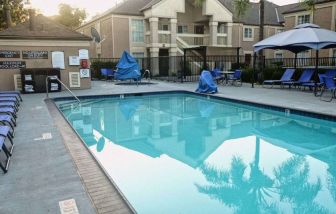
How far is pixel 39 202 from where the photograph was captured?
3455 millimetres

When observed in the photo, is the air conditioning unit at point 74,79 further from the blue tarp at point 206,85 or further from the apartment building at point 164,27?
the apartment building at point 164,27

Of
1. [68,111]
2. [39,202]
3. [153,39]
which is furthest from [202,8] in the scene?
[39,202]

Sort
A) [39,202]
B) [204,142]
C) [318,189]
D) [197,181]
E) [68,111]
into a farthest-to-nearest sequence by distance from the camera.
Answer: [68,111], [204,142], [197,181], [318,189], [39,202]

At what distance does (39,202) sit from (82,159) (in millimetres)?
1505

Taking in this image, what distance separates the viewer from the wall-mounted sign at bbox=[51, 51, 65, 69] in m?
15.0

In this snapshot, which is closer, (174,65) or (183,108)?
(183,108)

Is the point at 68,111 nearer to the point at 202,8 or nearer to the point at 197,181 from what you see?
the point at 197,181

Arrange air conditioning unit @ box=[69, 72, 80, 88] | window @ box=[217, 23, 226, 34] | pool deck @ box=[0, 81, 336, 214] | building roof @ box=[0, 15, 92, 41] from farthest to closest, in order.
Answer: window @ box=[217, 23, 226, 34], air conditioning unit @ box=[69, 72, 80, 88], building roof @ box=[0, 15, 92, 41], pool deck @ box=[0, 81, 336, 214]

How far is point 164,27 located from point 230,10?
659 cm

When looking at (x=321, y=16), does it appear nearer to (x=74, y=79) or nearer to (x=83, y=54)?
(x=83, y=54)

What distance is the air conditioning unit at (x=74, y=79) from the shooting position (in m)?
15.4

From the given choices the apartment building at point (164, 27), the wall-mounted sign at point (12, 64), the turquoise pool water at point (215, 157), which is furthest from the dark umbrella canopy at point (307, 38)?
the apartment building at point (164, 27)

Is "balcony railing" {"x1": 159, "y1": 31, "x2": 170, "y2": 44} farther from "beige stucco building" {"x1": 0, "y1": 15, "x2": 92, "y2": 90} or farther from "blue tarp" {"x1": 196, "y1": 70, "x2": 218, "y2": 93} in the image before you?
"blue tarp" {"x1": 196, "y1": 70, "x2": 218, "y2": 93}

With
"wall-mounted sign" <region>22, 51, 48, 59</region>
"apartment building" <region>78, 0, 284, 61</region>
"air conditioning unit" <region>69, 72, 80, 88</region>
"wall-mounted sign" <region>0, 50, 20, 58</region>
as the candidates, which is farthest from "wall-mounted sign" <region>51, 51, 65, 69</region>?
"apartment building" <region>78, 0, 284, 61</region>
